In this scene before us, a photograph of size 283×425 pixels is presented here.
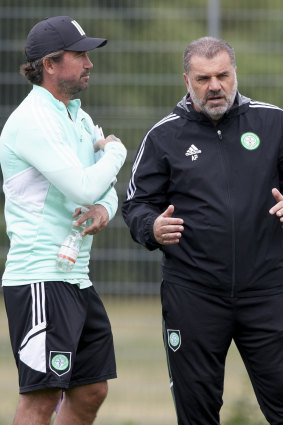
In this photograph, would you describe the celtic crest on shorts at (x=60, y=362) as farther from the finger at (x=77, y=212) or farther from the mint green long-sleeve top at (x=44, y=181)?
the finger at (x=77, y=212)

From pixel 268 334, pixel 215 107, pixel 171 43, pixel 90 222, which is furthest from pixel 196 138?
pixel 171 43

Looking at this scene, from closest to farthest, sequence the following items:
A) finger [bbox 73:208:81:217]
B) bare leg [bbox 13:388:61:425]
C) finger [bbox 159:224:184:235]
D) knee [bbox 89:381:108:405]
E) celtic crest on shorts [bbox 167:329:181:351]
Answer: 1. finger [bbox 159:224:184:235]
2. bare leg [bbox 13:388:61:425]
3. finger [bbox 73:208:81:217]
4. celtic crest on shorts [bbox 167:329:181:351]
5. knee [bbox 89:381:108:405]

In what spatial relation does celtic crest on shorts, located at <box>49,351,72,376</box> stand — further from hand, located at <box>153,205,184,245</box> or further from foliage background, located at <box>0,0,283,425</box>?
foliage background, located at <box>0,0,283,425</box>

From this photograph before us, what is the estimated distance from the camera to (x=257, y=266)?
521cm

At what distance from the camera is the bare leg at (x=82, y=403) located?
5.46 meters

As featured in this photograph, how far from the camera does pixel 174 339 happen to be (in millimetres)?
5352

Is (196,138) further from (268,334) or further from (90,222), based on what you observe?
(268,334)

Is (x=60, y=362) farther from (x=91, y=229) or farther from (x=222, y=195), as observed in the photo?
(x=222, y=195)

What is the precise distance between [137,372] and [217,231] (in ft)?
11.1

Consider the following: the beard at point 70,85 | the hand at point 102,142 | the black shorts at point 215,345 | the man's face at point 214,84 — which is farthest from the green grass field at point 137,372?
the man's face at point 214,84

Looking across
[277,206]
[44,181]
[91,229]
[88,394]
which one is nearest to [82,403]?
[88,394]

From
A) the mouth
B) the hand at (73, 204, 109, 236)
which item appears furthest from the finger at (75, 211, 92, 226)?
the mouth

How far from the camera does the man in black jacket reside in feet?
17.1

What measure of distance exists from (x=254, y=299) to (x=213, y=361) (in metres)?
0.35
